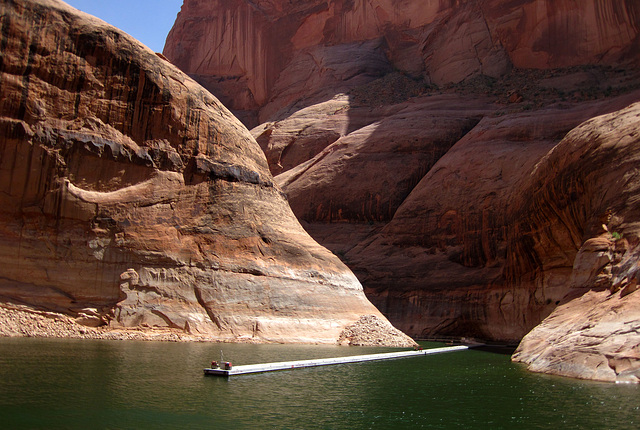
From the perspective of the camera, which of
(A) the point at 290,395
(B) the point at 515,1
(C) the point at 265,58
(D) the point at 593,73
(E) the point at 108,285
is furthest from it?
(C) the point at 265,58

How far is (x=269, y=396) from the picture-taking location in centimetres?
1309

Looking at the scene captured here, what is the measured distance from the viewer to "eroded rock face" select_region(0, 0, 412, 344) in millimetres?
22828

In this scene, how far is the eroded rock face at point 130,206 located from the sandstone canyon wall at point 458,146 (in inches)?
412

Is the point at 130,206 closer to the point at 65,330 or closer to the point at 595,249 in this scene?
the point at 65,330

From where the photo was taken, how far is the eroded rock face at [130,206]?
22828mm

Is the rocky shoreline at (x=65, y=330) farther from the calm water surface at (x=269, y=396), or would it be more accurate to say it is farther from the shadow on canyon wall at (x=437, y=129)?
the shadow on canyon wall at (x=437, y=129)

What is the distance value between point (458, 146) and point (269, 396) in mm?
33376

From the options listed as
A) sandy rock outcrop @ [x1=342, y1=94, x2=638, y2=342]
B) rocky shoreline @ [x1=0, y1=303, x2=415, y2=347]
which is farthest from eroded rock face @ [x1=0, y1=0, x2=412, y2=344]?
sandy rock outcrop @ [x1=342, y1=94, x2=638, y2=342]

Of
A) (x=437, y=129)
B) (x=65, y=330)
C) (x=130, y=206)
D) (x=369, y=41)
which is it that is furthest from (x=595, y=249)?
(x=369, y=41)

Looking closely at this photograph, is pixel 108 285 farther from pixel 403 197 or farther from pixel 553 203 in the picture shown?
pixel 403 197

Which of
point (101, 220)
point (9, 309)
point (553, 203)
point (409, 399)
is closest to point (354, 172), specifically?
point (553, 203)

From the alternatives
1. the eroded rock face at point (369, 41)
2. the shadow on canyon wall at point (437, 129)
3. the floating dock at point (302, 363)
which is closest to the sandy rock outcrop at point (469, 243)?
the shadow on canyon wall at point (437, 129)

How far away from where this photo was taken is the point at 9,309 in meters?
21.3

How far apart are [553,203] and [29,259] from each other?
898 inches
